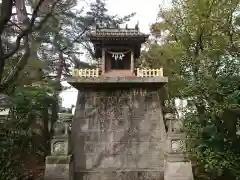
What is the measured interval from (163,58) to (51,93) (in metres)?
7.98

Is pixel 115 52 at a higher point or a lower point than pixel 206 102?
higher

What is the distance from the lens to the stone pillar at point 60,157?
10.1 meters

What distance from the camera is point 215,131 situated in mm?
10227

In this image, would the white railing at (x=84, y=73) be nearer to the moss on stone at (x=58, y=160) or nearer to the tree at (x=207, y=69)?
the moss on stone at (x=58, y=160)

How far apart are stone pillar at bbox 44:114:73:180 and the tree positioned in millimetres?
4727

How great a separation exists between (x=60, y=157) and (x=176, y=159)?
14.0 ft

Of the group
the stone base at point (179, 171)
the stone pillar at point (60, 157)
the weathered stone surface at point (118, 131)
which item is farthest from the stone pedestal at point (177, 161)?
the stone pillar at point (60, 157)

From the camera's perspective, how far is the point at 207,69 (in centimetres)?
1241

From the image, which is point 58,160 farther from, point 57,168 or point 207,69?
point 207,69

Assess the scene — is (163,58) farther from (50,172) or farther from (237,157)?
(50,172)

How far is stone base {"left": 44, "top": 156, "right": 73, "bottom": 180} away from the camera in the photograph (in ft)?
32.9

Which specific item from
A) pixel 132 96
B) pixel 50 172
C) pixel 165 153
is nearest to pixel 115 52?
pixel 132 96

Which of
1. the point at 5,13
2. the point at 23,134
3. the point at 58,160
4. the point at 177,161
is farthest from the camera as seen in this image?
the point at 23,134

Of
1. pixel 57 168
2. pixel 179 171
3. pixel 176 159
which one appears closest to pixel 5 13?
pixel 57 168
